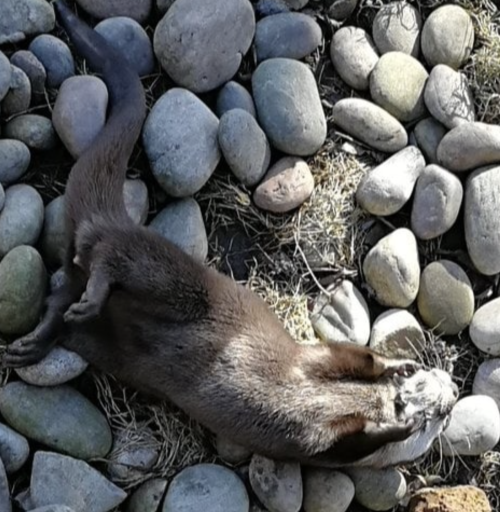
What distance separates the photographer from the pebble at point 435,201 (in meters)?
3.78

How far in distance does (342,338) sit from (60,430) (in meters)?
0.88

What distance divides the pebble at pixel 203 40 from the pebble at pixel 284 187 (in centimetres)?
31

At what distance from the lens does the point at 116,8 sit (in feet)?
12.3

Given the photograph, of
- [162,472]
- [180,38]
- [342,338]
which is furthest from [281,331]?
[180,38]

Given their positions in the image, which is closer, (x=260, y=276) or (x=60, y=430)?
(x=60, y=430)

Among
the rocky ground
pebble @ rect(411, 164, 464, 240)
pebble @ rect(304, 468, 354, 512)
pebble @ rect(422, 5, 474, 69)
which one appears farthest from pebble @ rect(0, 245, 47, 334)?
pebble @ rect(422, 5, 474, 69)

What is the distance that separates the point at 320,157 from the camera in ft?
12.7

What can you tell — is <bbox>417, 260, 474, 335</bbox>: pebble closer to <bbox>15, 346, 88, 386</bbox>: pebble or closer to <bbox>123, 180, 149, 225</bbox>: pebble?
<bbox>123, 180, 149, 225</bbox>: pebble

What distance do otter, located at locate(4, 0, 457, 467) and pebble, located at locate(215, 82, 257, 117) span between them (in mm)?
284

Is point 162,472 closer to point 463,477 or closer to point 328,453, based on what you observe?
point 328,453

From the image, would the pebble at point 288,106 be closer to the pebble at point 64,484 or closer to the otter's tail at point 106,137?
the otter's tail at point 106,137

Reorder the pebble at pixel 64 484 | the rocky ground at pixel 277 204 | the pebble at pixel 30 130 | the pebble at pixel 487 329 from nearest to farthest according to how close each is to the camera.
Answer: the pebble at pixel 64 484
the rocky ground at pixel 277 204
the pebble at pixel 30 130
the pebble at pixel 487 329

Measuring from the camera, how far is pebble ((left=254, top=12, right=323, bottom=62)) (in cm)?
385

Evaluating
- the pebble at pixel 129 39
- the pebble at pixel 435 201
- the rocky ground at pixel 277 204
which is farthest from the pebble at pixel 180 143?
the pebble at pixel 435 201
